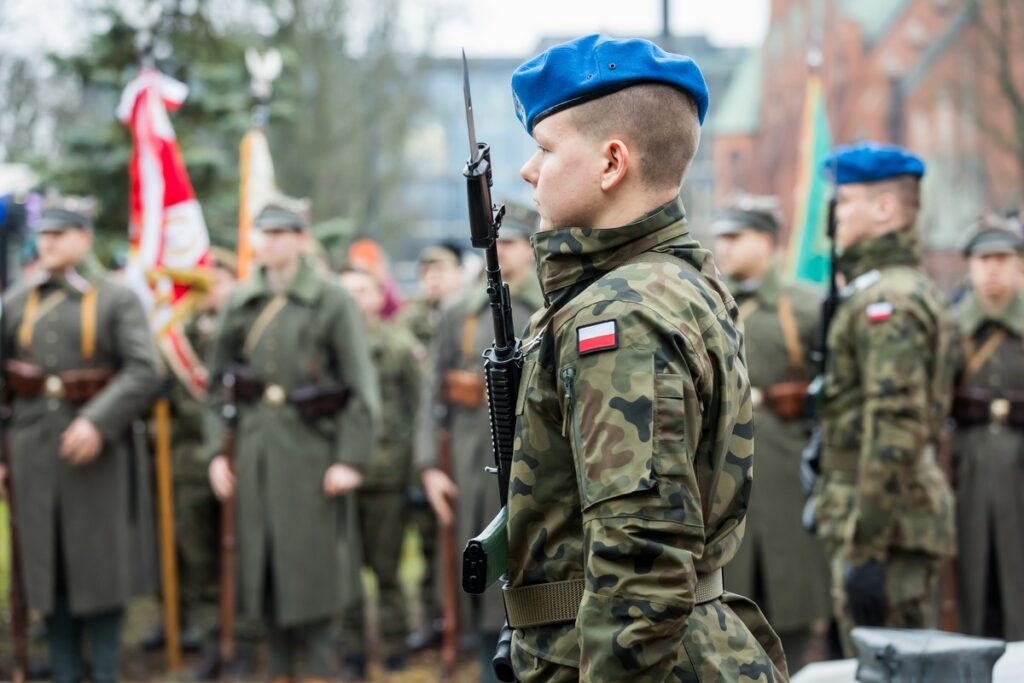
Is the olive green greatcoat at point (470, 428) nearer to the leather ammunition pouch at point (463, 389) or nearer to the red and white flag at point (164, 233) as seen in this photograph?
the leather ammunition pouch at point (463, 389)

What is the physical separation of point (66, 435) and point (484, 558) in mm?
5041

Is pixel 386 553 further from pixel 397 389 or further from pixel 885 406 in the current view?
pixel 885 406

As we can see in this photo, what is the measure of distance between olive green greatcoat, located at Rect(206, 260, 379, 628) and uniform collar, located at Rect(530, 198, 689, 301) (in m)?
4.70

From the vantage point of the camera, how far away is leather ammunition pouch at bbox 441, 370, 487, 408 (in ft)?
24.6

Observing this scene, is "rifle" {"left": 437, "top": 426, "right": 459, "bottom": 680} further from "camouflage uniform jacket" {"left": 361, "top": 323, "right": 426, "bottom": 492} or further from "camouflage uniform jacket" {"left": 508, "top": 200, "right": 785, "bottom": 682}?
"camouflage uniform jacket" {"left": 508, "top": 200, "right": 785, "bottom": 682}

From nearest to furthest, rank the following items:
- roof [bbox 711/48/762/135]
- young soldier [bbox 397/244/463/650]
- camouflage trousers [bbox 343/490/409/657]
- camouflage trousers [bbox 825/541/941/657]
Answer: camouflage trousers [bbox 825/541/941/657] < camouflage trousers [bbox 343/490/409/657] < young soldier [bbox 397/244/463/650] < roof [bbox 711/48/762/135]

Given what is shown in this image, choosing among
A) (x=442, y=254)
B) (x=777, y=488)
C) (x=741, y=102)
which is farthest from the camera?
(x=741, y=102)

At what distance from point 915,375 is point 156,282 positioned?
236 inches

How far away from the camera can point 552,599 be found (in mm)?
2562

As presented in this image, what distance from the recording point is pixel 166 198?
31.5 ft

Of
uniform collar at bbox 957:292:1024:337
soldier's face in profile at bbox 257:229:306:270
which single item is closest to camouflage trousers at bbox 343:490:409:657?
soldier's face in profile at bbox 257:229:306:270

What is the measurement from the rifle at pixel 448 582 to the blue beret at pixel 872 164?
10.1ft

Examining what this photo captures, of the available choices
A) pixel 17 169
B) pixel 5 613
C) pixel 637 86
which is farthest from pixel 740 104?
pixel 637 86


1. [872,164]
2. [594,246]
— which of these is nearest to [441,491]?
[872,164]
